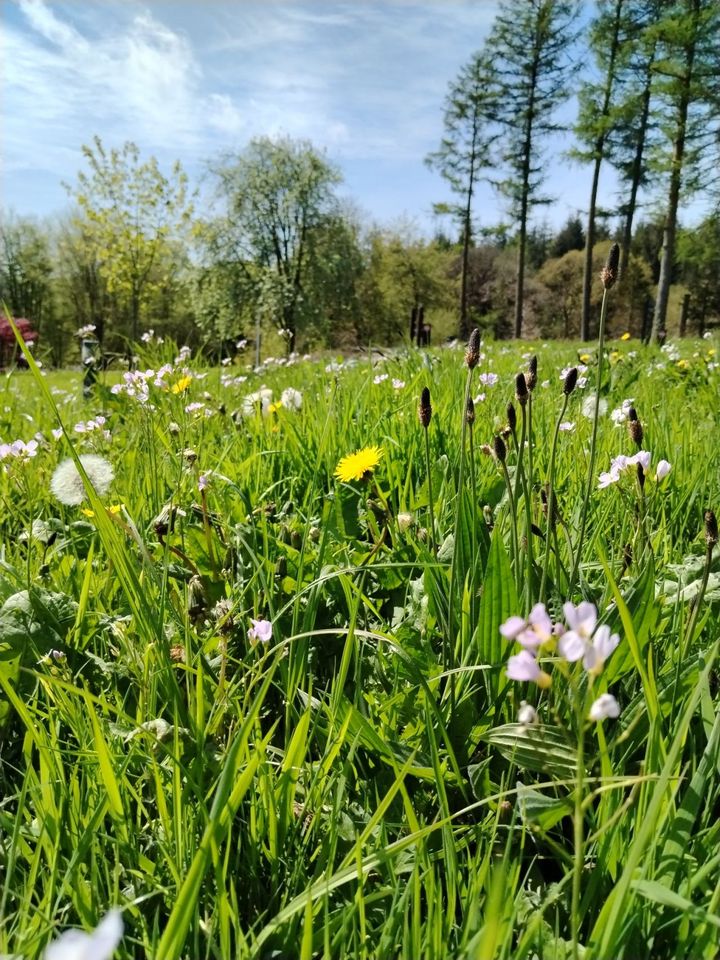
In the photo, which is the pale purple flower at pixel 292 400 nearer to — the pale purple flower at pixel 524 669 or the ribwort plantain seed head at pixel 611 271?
the ribwort plantain seed head at pixel 611 271

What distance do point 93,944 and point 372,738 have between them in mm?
647

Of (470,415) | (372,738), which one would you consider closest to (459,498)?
(470,415)

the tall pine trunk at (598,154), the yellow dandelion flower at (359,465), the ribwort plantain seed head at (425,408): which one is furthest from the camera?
the tall pine trunk at (598,154)

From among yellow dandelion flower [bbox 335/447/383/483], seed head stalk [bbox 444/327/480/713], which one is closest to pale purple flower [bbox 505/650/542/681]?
seed head stalk [bbox 444/327/480/713]

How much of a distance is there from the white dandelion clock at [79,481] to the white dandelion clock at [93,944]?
4.74 ft

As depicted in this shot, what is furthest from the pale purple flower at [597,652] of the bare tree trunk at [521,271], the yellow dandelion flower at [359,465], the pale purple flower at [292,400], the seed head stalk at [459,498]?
the bare tree trunk at [521,271]

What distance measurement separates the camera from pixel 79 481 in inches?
67.4

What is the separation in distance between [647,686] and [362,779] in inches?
17.1

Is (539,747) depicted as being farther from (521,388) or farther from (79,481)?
(79,481)

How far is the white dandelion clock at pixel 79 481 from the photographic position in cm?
165

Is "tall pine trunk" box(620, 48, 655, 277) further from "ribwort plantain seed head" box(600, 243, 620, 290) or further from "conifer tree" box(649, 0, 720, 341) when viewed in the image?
"ribwort plantain seed head" box(600, 243, 620, 290)

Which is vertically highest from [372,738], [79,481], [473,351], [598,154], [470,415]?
[598,154]

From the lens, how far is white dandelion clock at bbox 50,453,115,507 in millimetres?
1646

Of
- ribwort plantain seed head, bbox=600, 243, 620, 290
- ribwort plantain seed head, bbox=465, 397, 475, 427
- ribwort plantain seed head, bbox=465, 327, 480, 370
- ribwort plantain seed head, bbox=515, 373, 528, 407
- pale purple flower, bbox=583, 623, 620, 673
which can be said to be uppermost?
ribwort plantain seed head, bbox=600, 243, 620, 290
